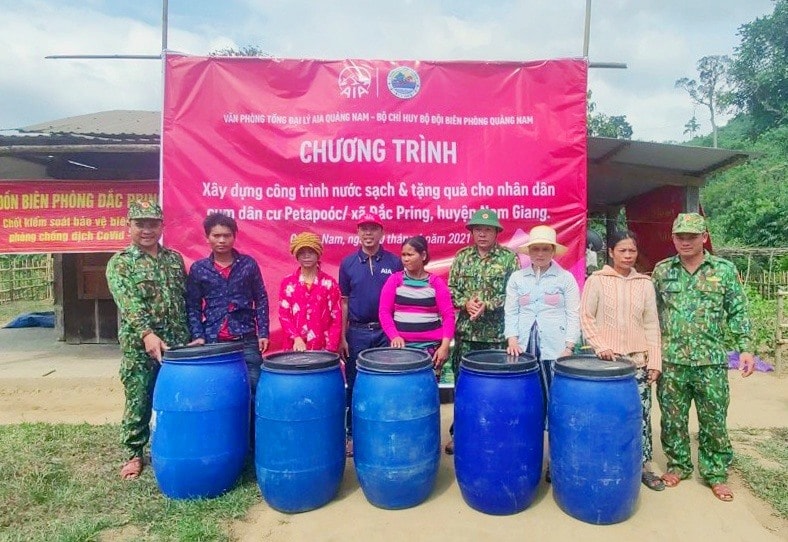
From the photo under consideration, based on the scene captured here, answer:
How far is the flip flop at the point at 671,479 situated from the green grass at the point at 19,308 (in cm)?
1018

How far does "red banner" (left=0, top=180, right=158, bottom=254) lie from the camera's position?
17.9ft

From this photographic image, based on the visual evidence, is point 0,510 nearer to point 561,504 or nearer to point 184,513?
point 184,513

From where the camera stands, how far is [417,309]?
3094 mm

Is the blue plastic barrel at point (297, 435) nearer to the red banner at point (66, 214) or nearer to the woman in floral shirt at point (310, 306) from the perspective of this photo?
the woman in floral shirt at point (310, 306)

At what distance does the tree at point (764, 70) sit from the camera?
74.5 feet

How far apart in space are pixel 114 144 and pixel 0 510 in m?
3.47

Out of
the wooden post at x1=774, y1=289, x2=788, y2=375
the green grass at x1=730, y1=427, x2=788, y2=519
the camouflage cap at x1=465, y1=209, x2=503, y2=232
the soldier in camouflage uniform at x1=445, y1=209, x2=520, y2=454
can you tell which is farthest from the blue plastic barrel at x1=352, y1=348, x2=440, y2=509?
the wooden post at x1=774, y1=289, x2=788, y2=375

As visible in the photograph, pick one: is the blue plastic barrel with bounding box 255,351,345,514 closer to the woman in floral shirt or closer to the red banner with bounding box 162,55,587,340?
the woman in floral shirt

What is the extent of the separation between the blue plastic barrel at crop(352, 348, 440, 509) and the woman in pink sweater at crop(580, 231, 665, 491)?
97 cm

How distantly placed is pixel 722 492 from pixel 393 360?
1.79m

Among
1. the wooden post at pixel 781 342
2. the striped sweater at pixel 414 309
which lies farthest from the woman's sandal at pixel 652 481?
the wooden post at pixel 781 342

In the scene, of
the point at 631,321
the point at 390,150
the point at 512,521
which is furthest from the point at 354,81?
the point at 512,521

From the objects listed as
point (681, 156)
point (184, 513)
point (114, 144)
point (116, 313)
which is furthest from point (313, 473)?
point (116, 313)

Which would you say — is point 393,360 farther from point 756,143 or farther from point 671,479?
point 756,143
